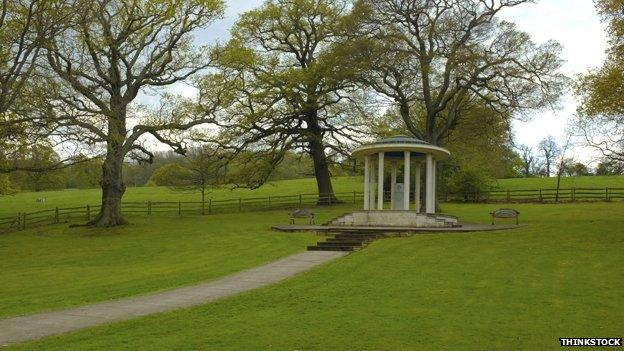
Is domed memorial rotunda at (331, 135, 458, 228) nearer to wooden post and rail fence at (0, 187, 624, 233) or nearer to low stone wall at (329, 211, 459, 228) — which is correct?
low stone wall at (329, 211, 459, 228)

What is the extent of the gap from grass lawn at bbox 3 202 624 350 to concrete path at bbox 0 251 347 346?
1.64ft

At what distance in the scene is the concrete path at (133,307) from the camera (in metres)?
8.55

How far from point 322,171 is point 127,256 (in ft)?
73.4

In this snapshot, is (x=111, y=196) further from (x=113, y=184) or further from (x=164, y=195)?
(x=164, y=195)

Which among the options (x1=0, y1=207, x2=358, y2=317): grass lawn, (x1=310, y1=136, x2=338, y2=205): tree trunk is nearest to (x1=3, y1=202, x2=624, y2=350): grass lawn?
(x1=0, y1=207, x2=358, y2=317): grass lawn

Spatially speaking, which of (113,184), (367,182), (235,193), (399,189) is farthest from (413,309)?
(235,193)

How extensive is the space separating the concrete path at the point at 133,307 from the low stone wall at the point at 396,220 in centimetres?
935

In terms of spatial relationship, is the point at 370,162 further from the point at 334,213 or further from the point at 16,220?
the point at 16,220

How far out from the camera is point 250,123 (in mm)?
37656

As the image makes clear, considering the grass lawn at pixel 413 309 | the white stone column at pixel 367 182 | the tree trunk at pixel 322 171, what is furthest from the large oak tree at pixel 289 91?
the grass lawn at pixel 413 309

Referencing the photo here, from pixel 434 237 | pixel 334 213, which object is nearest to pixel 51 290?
pixel 434 237

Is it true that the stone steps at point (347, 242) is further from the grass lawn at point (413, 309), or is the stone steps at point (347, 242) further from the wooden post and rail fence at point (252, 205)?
the wooden post and rail fence at point (252, 205)

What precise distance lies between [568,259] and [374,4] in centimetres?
1974

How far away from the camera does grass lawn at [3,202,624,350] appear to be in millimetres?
7637
